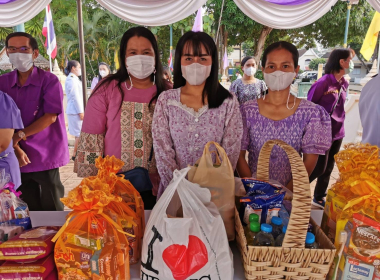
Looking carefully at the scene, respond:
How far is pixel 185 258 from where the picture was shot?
840 millimetres

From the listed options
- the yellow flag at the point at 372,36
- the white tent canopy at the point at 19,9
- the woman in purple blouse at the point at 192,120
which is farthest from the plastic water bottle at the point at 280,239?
the yellow flag at the point at 372,36

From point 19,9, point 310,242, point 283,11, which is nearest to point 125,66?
point 310,242

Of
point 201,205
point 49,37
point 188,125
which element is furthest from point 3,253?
point 49,37

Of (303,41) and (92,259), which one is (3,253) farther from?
(303,41)

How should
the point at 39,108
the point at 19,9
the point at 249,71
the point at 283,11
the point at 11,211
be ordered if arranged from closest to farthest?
the point at 11,211 < the point at 39,108 < the point at 19,9 < the point at 283,11 < the point at 249,71

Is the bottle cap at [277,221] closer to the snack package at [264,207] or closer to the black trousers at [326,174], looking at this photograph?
the snack package at [264,207]

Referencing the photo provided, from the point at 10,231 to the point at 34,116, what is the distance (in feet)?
4.98

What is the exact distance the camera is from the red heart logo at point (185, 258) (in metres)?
0.84

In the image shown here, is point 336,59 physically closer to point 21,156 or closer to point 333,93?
point 333,93

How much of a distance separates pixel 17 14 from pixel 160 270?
10.2 ft

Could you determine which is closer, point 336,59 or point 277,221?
point 277,221

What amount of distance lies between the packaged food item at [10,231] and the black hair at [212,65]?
3.28 feet

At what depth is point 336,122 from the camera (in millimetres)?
3611

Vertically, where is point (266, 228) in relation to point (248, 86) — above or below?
below
